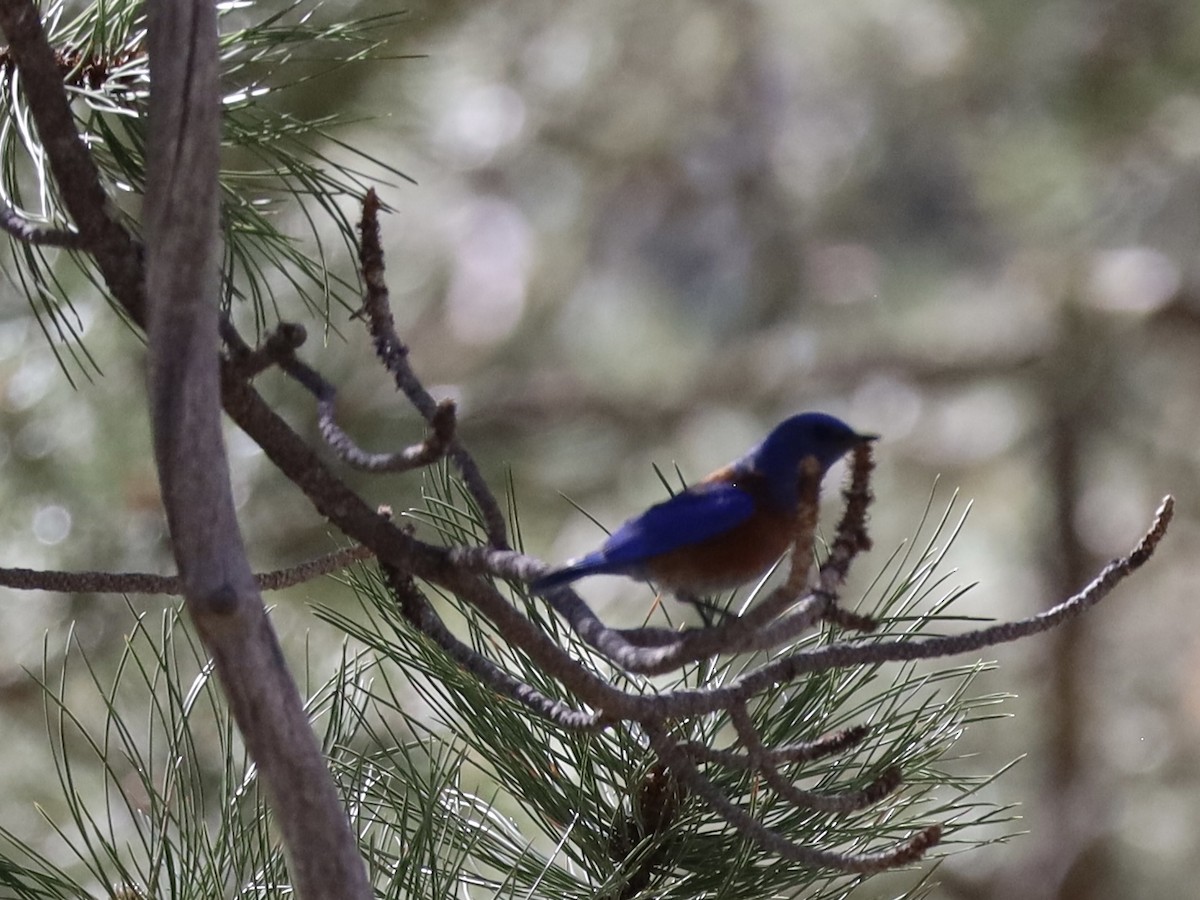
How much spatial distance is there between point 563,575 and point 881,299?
3.83 meters

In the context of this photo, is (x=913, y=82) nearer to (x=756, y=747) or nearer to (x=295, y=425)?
(x=295, y=425)

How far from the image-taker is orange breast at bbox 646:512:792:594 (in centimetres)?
105

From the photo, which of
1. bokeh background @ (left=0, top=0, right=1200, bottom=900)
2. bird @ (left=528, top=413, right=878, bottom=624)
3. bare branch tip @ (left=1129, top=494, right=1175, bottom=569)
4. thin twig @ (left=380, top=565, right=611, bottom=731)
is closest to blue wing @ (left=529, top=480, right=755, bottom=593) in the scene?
bird @ (left=528, top=413, right=878, bottom=624)

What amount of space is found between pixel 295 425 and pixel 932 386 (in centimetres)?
225

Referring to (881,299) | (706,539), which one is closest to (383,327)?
(706,539)

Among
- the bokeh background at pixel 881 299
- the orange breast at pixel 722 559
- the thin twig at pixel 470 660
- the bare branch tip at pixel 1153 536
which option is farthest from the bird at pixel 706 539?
the bokeh background at pixel 881 299

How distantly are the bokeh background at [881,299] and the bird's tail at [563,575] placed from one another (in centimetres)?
149

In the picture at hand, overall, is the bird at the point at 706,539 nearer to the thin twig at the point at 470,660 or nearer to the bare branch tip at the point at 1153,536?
the thin twig at the point at 470,660

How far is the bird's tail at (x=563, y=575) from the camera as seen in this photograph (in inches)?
28.5

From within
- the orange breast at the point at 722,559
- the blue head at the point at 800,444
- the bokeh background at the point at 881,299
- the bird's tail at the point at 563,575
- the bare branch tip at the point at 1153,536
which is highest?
the bokeh background at the point at 881,299

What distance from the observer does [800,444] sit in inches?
→ 46.5

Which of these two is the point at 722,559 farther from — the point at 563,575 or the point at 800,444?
the point at 563,575

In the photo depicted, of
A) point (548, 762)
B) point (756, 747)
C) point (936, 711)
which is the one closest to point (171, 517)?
point (756, 747)

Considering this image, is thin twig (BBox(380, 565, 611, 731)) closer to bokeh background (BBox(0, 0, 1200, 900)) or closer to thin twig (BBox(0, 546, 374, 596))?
thin twig (BBox(0, 546, 374, 596))
